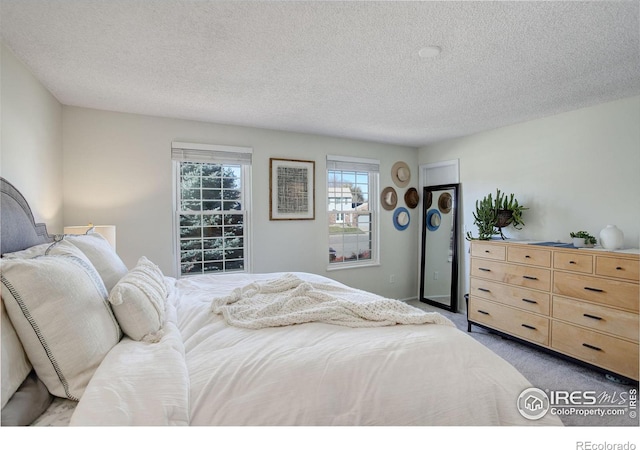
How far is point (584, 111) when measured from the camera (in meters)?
2.92

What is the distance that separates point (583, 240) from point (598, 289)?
0.49m

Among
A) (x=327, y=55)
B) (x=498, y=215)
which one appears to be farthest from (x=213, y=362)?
(x=498, y=215)

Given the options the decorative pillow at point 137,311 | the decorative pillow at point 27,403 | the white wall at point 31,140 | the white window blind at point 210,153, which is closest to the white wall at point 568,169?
the white window blind at point 210,153

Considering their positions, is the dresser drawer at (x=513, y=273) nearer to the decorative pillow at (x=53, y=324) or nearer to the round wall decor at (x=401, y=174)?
the round wall decor at (x=401, y=174)

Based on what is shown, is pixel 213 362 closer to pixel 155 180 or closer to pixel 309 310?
pixel 309 310

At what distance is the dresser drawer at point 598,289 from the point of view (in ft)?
7.32

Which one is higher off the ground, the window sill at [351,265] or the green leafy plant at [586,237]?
the green leafy plant at [586,237]

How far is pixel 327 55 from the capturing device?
1.98 m

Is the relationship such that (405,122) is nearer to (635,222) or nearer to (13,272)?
(635,222)

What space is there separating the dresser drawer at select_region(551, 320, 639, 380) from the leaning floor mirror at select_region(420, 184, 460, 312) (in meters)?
1.48

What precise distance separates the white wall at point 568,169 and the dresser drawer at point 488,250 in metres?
0.53

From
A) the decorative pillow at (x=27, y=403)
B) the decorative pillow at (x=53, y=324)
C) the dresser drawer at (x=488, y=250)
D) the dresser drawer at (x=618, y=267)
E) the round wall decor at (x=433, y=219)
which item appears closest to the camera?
the decorative pillow at (x=27, y=403)

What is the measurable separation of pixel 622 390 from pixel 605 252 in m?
0.98
